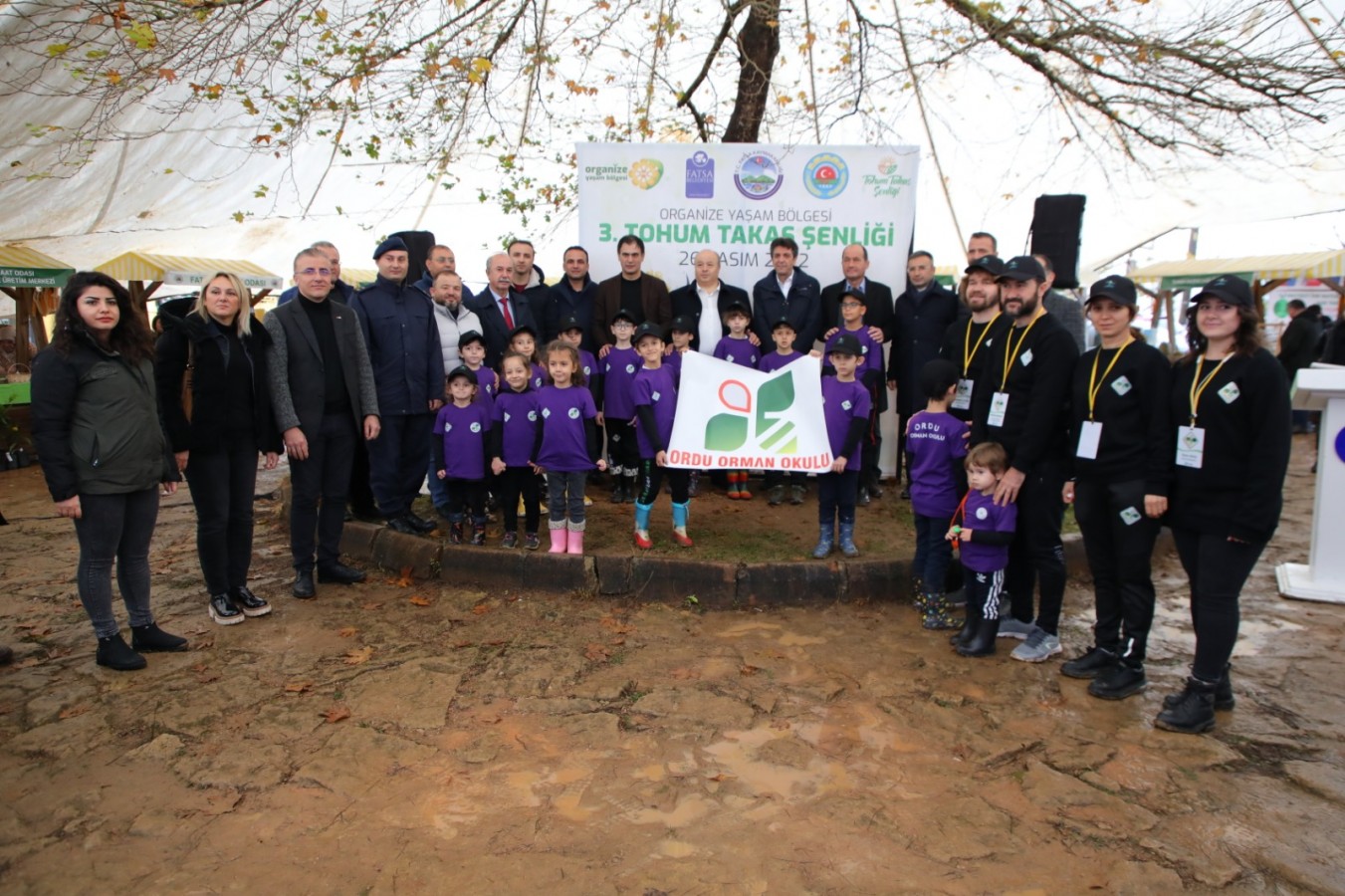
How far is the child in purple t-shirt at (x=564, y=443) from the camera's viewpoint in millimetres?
5574

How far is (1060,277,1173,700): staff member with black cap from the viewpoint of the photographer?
156 inches

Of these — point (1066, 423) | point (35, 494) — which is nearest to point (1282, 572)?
point (1066, 423)

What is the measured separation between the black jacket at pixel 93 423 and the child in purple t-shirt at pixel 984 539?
13.8 feet

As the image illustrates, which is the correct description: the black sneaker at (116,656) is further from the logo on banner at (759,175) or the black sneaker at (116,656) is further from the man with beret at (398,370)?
the logo on banner at (759,175)

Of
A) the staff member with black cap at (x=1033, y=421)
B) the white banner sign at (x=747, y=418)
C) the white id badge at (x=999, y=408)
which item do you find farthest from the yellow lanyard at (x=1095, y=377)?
the white banner sign at (x=747, y=418)

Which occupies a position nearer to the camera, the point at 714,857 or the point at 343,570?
the point at 714,857

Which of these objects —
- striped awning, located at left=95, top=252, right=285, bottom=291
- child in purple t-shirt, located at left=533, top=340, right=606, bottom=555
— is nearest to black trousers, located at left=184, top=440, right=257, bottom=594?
child in purple t-shirt, located at left=533, top=340, right=606, bottom=555

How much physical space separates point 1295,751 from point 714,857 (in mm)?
2570

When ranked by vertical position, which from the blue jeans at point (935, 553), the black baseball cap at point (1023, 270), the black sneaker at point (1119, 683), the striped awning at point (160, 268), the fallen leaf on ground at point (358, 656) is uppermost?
the striped awning at point (160, 268)

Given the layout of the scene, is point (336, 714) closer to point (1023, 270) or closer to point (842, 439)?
point (842, 439)

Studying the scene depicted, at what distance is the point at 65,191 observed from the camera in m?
9.17

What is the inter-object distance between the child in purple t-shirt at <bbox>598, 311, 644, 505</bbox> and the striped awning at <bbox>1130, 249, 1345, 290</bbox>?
1518cm

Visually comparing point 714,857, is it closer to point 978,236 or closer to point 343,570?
point 343,570

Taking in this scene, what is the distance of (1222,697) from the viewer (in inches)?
154
